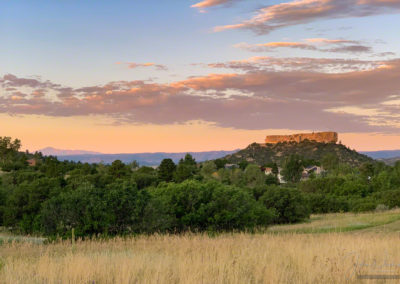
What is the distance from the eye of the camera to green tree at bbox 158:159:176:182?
74.1 metres

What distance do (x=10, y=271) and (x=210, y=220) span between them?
1886cm

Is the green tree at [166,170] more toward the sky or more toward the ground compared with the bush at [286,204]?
more toward the sky

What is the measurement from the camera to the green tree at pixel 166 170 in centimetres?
7412

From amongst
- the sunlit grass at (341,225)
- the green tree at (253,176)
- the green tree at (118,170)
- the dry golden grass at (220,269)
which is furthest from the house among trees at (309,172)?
the dry golden grass at (220,269)

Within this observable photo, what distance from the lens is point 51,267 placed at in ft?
24.8

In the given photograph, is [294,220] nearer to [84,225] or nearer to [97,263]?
[84,225]

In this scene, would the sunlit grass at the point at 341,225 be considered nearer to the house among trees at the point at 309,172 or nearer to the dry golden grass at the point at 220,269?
the dry golden grass at the point at 220,269

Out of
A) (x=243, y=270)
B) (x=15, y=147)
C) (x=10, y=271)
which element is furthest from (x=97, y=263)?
(x=15, y=147)

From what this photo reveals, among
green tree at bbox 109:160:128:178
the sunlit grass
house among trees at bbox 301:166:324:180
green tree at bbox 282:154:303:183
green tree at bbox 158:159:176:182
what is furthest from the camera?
house among trees at bbox 301:166:324:180

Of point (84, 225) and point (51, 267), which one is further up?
point (51, 267)

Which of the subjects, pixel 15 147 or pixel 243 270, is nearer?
pixel 243 270

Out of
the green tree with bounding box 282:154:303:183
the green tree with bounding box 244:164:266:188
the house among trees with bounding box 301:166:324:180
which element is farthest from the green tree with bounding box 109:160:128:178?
the house among trees with bounding box 301:166:324:180

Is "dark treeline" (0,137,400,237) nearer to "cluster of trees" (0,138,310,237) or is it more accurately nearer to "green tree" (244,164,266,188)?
"cluster of trees" (0,138,310,237)

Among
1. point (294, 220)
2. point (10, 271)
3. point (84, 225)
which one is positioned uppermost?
point (10, 271)
